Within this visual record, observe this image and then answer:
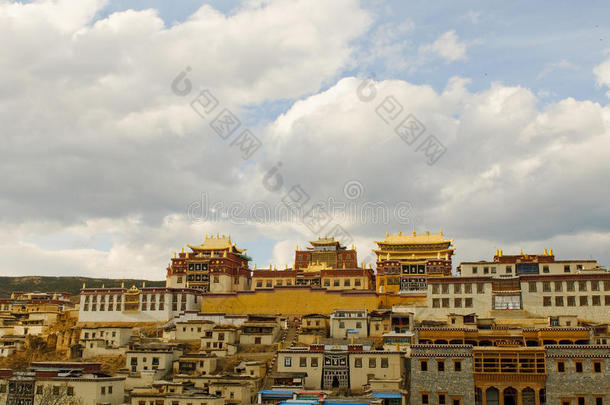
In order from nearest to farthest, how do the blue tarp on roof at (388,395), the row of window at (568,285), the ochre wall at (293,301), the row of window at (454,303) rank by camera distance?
the blue tarp on roof at (388,395), the row of window at (568,285), the row of window at (454,303), the ochre wall at (293,301)

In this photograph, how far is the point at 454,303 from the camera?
75.9 metres

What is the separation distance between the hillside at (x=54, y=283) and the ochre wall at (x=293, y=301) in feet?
235

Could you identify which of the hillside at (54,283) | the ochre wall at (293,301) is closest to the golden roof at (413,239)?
the ochre wall at (293,301)

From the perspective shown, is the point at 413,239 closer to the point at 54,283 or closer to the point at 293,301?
the point at 293,301

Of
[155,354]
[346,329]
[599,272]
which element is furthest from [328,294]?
[599,272]

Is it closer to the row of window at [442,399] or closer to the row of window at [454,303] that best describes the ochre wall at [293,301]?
the row of window at [454,303]

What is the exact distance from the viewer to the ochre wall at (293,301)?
82.1 metres

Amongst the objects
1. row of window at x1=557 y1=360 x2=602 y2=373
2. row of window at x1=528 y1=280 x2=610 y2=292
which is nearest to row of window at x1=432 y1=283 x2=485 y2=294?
row of window at x1=528 y1=280 x2=610 y2=292

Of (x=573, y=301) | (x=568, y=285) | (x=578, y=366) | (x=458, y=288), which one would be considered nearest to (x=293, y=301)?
(x=458, y=288)

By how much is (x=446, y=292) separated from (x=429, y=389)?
20.9 metres

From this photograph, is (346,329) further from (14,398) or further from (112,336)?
(14,398)

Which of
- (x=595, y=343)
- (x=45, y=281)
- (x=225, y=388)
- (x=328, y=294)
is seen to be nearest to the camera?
(x=225, y=388)

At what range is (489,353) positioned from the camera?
56.9 metres

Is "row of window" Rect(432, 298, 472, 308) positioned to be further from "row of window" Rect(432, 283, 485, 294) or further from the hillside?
the hillside
